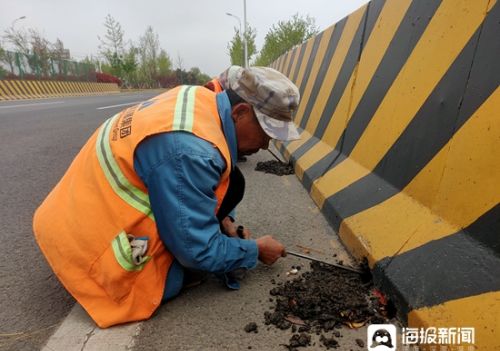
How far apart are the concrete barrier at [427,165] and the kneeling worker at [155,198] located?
64cm

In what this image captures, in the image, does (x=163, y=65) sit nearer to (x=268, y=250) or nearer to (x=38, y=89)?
(x=38, y=89)

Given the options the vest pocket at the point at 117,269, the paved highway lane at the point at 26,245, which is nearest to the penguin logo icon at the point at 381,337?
the vest pocket at the point at 117,269

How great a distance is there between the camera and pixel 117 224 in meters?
1.59

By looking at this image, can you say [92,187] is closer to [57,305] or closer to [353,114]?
[57,305]

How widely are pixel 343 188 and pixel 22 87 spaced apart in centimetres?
2285

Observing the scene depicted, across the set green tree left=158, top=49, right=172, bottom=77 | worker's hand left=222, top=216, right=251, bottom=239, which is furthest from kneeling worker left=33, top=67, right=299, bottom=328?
green tree left=158, top=49, right=172, bottom=77

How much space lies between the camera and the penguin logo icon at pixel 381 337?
1.37m

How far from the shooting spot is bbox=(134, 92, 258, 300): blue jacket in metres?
1.48

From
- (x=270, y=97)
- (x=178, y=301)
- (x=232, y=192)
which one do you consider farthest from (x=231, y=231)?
(x=270, y=97)

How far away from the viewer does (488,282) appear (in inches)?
48.9

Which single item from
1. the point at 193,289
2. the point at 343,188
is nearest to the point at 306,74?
the point at 343,188

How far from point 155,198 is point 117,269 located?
1.17ft

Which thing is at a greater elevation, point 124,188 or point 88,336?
point 124,188

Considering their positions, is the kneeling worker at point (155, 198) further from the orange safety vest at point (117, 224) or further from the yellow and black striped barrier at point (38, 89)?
the yellow and black striped barrier at point (38, 89)
